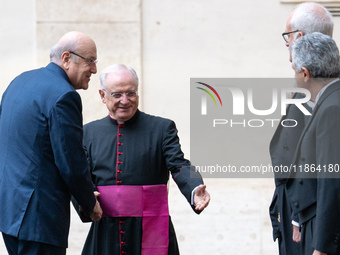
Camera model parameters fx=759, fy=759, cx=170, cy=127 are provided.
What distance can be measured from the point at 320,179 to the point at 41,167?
4.81 feet

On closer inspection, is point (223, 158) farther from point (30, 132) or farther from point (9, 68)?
point (30, 132)

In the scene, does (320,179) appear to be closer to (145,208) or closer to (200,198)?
(200,198)

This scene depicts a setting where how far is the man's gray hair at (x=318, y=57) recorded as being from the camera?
12.3ft

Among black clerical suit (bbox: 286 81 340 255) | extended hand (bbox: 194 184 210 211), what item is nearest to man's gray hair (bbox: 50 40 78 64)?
extended hand (bbox: 194 184 210 211)

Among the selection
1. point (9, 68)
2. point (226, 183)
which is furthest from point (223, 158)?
point (9, 68)

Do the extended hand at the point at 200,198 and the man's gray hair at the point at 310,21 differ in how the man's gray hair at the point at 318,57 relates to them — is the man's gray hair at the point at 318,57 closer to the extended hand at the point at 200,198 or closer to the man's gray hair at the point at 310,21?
the man's gray hair at the point at 310,21

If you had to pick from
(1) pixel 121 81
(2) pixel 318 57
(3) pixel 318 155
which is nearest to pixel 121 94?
(1) pixel 121 81

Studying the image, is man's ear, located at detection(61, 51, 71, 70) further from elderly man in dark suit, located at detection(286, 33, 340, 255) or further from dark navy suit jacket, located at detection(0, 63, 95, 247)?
elderly man in dark suit, located at detection(286, 33, 340, 255)

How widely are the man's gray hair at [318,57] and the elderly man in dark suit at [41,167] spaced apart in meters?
1.20

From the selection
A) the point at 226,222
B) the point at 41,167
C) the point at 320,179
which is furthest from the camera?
the point at 226,222

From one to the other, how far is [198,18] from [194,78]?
546 mm

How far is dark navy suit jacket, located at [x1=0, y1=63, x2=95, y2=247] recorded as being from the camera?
3.99 metres

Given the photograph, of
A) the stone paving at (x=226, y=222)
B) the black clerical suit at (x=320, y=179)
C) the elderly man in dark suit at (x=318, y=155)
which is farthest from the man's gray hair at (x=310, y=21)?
the stone paving at (x=226, y=222)

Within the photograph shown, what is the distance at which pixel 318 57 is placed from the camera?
3.76 meters
